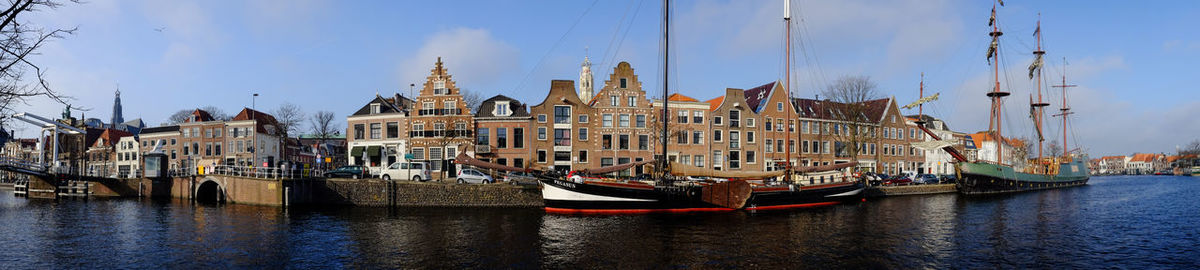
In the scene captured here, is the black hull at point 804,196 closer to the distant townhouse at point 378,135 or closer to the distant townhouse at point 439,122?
the distant townhouse at point 439,122

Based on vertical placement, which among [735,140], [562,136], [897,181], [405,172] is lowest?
[897,181]

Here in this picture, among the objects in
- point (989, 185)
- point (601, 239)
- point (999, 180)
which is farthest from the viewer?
point (999, 180)

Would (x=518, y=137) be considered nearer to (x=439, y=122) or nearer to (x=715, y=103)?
(x=439, y=122)

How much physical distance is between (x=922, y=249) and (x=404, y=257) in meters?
21.1

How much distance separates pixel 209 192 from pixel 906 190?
64.6 m

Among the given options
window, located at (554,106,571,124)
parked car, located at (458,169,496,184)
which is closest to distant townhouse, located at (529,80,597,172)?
window, located at (554,106,571,124)

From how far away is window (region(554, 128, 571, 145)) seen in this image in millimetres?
60156

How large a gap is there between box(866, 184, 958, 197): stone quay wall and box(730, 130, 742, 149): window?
15.6 meters

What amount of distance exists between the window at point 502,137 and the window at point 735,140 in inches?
967

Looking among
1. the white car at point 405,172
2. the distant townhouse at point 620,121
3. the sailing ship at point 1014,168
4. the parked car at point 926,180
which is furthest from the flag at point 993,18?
the white car at point 405,172

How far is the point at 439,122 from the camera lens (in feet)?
197

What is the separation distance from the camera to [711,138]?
6562cm

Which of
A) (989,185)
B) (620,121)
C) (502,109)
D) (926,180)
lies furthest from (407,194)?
(989,185)

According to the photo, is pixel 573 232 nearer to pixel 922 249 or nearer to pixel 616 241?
pixel 616 241
